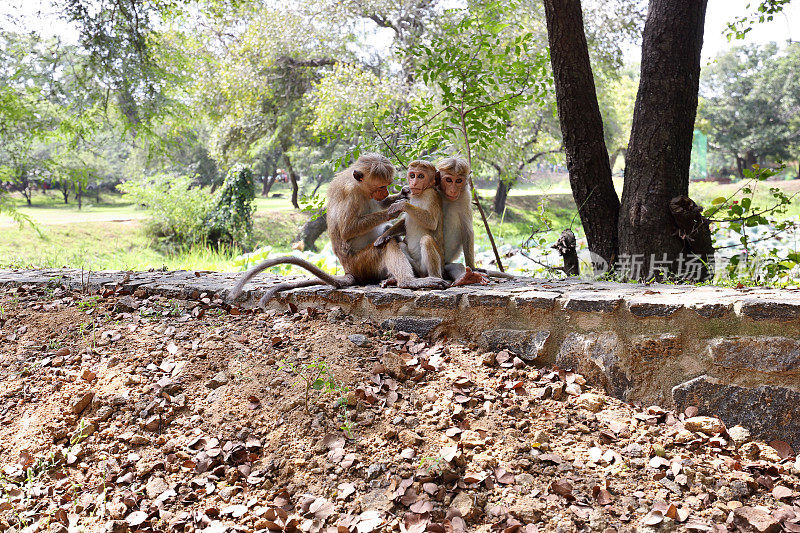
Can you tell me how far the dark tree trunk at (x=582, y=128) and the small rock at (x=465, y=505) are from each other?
3.26 metres

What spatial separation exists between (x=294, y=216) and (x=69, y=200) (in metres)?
11.5

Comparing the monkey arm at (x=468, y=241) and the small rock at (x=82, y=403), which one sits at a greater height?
the monkey arm at (x=468, y=241)

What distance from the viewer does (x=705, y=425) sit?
119 inches

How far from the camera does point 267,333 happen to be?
3.88 m

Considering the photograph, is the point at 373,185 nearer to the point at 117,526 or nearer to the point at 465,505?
the point at 465,505

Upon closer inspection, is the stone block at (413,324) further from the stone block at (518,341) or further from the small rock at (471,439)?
the small rock at (471,439)

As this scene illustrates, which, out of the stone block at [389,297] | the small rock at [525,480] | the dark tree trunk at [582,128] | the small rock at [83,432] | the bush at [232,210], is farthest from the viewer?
the bush at [232,210]

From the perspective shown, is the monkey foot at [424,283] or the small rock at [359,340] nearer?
the small rock at [359,340]

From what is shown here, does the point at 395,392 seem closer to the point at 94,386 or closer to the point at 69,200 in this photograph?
the point at 94,386

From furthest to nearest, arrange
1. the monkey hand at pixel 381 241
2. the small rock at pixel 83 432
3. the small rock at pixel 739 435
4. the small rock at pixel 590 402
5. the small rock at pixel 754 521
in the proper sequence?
the monkey hand at pixel 381 241, the small rock at pixel 590 402, the small rock at pixel 83 432, the small rock at pixel 739 435, the small rock at pixel 754 521

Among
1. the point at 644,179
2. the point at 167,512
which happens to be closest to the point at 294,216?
the point at 644,179

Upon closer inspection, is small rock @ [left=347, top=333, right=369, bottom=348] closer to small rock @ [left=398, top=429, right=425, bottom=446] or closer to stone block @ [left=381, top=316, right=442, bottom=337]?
stone block @ [left=381, top=316, right=442, bottom=337]

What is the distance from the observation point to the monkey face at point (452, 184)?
13.9 ft

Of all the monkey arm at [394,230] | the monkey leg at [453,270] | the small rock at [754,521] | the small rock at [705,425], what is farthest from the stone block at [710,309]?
the monkey arm at [394,230]
